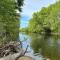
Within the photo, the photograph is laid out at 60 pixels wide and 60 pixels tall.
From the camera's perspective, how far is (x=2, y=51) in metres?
12.5

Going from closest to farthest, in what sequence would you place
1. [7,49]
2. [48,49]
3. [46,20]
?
[7,49] < [48,49] < [46,20]

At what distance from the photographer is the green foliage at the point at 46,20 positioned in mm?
76000

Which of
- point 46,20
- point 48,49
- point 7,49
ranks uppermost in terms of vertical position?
point 46,20

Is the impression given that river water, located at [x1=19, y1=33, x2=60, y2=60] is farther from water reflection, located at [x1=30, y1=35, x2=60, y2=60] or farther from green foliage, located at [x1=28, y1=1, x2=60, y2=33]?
Result: green foliage, located at [x1=28, y1=1, x2=60, y2=33]

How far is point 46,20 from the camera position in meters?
84.6

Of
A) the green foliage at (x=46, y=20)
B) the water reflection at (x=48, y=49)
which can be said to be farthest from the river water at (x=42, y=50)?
the green foliage at (x=46, y=20)

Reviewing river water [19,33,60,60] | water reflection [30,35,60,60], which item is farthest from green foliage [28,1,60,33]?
river water [19,33,60,60]

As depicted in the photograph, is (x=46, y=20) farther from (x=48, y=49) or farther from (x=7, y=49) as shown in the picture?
(x=7, y=49)

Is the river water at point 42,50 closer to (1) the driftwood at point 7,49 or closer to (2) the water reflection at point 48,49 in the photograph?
(2) the water reflection at point 48,49

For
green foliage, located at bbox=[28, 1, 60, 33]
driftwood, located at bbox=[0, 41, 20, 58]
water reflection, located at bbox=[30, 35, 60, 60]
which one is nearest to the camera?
driftwood, located at bbox=[0, 41, 20, 58]

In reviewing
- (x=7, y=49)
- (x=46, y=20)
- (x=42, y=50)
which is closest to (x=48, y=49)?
(x=42, y=50)

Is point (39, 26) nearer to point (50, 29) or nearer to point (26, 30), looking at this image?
point (50, 29)

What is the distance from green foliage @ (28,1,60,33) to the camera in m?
76.0

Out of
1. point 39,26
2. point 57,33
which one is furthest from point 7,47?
point 39,26
